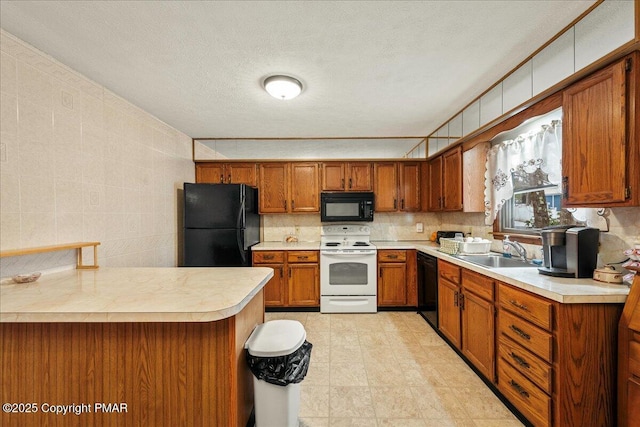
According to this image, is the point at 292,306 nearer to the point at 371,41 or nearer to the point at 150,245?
the point at 150,245

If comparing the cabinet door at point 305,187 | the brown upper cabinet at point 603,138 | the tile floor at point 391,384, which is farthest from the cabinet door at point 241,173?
the brown upper cabinet at point 603,138

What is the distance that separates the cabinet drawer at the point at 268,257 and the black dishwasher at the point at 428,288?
1.80 metres

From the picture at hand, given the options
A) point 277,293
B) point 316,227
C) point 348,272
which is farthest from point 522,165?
Answer: point 277,293

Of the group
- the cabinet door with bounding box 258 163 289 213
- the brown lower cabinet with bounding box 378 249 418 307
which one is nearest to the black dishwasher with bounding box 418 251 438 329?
the brown lower cabinet with bounding box 378 249 418 307

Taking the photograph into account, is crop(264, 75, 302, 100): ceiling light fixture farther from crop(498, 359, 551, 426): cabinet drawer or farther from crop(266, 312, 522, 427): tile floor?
crop(498, 359, 551, 426): cabinet drawer

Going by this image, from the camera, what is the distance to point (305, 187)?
12.8ft

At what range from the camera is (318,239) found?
415 cm

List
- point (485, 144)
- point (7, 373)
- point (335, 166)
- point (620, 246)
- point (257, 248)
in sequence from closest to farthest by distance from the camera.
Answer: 1. point (7, 373)
2. point (620, 246)
3. point (485, 144)
4. point (257, 248)
5. point (335, 166)

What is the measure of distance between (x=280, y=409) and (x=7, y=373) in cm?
127

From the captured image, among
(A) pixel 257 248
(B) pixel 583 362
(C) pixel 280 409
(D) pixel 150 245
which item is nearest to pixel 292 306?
(A) pixel 257 248

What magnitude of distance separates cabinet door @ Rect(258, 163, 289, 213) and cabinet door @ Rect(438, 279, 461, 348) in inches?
89.2

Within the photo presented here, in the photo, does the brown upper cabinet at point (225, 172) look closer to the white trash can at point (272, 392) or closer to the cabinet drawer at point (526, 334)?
the white trash can at point (272, 392)

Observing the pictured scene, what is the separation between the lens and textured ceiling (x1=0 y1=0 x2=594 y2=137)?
148 cm

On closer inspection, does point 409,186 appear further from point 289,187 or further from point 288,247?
point 288,247
